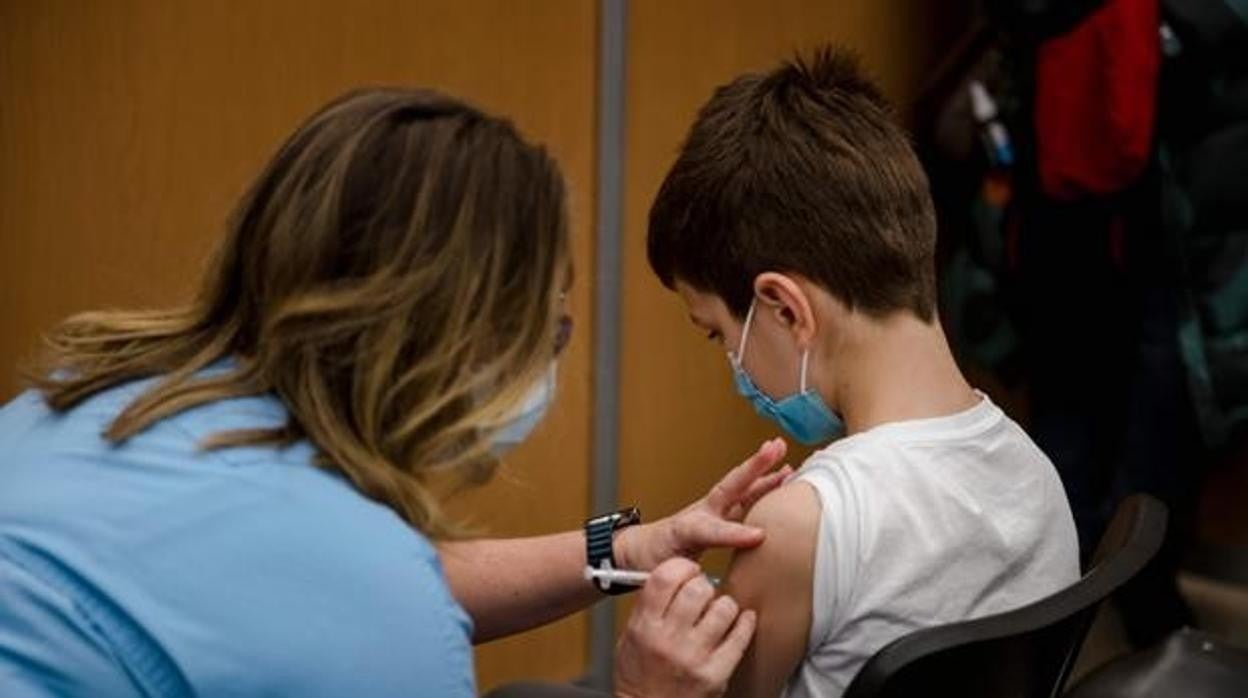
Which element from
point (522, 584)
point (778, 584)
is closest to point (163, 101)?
point (522, 584)

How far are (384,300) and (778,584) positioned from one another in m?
0.39

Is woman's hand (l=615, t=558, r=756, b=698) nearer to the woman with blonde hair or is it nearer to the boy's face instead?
the woman with blonde hair

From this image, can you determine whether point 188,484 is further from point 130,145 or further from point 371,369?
point 130,145

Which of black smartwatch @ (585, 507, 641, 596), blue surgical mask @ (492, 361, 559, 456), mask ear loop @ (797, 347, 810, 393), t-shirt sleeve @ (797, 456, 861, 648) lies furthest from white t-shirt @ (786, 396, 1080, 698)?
black smartwatch @ (585, 507, 641, 596)

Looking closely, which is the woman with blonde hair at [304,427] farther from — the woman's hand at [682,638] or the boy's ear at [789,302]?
the boy's ear at [789,302]

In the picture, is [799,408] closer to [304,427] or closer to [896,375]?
[896,375]

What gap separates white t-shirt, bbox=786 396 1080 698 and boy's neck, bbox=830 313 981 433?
2 cm

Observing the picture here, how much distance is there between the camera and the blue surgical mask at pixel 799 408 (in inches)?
52.0

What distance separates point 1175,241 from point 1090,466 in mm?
519

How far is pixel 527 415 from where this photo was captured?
1.09 meters

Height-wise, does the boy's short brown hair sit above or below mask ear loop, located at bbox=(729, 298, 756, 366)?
above

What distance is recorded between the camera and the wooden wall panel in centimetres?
182

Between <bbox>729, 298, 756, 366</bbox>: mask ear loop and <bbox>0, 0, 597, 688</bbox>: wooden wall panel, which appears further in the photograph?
<bbox>0, 0, 597, 688</bbox>: wooden wall panel

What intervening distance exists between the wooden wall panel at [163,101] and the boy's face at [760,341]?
37 centimetres
